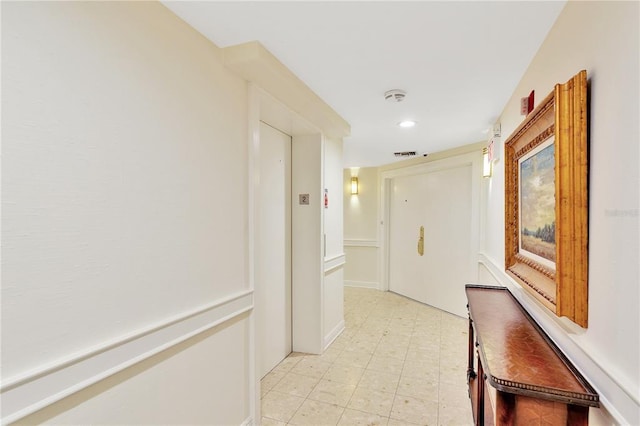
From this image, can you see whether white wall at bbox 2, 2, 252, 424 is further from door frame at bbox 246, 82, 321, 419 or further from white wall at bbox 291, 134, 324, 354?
white wall at bbox 291, 134, 324, 354

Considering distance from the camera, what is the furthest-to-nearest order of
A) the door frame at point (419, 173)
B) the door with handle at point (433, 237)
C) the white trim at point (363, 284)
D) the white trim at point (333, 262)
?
the white trim at point (363, 284) → the door with handle at point (433, 237) → the door frame at point (419, 173) → the white trim at point (333, 262)

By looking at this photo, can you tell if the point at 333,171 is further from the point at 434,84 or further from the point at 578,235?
the point at 578,235

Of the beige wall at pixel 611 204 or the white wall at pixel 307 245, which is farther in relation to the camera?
the white wall at pixel 307 245

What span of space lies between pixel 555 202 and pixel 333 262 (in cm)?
230

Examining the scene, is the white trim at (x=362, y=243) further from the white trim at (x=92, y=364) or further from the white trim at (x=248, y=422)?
the white trim at (x=92, y=364)

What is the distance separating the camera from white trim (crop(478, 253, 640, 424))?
0.78 metres

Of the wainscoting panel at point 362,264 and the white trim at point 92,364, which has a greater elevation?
the white trim at point 92,364

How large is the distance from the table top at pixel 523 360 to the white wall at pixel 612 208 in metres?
0.05

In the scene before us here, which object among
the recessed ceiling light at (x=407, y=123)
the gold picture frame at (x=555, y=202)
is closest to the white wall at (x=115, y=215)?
the gold picture frame at (x=555, y=202)

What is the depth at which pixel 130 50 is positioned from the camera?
45.0 inches

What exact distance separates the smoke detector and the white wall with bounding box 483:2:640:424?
1067 millimetres

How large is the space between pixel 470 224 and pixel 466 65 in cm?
252

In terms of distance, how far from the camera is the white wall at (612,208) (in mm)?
790

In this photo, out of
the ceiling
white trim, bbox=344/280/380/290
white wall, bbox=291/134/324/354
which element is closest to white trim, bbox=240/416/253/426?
white wall, bbox=291/134/324/354
